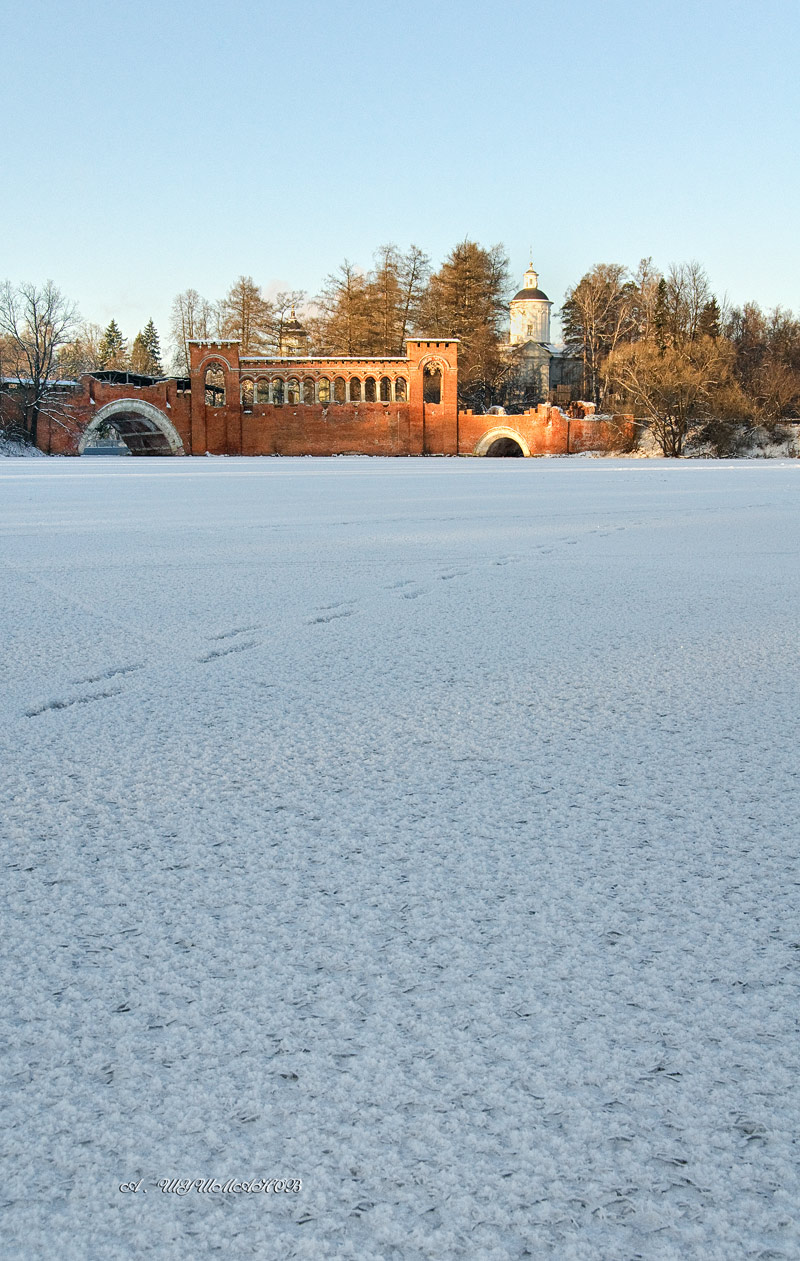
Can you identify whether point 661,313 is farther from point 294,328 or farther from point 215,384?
point 215,384

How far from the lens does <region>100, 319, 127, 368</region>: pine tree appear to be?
66.0 m

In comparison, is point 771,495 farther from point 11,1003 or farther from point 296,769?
point 11,1003

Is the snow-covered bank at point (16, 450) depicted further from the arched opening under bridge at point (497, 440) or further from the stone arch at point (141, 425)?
the arched opening under bridge at point (497, 440)

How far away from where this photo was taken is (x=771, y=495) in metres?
12.6

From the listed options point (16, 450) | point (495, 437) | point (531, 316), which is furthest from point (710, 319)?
point (16, 450)

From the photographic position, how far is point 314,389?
42531 millimetres

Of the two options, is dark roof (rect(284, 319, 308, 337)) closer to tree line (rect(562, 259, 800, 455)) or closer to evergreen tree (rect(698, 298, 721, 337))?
tree line (rect(562, 259, 800, 455))

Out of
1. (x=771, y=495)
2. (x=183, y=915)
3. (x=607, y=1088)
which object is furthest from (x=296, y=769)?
(x=771, y=495)

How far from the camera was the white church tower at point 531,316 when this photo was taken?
59344 mm

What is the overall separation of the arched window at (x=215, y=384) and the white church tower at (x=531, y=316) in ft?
67.7

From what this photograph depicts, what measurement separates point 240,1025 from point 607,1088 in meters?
0.40

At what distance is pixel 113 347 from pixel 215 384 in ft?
98.1

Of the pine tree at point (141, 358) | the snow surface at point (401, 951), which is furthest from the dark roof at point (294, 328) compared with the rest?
the snow surface at point (401, 951)

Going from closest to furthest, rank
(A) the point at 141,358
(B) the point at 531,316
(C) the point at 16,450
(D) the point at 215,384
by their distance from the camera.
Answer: (C) the point at 16,450
(D) the point at 215,384
(B) the point at 531,316
(A) the point at 141,358
